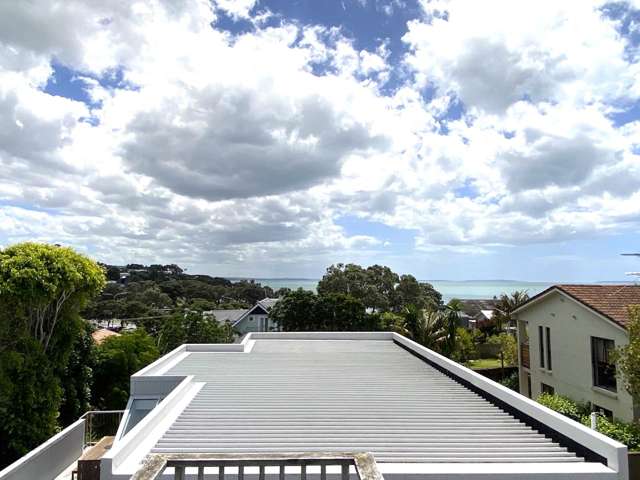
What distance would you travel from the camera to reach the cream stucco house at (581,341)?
47.1ft

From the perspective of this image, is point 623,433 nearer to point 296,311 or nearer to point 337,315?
point 337,315

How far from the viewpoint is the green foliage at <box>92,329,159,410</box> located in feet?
56.7

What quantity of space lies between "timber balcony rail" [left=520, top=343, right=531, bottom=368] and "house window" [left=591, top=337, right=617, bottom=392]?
15.5 feet

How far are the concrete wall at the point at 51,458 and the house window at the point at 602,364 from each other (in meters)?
15.3

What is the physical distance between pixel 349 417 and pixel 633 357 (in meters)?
8.04

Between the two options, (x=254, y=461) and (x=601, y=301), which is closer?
(x=254, y=461)

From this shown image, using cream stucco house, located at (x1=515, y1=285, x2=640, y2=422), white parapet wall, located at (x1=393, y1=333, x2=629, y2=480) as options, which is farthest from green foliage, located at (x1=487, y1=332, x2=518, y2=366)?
white parapet wall, located at (x1=393, y1=333, x2=629, y2=480)

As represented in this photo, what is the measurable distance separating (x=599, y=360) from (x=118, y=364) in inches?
652

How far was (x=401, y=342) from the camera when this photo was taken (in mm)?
15414

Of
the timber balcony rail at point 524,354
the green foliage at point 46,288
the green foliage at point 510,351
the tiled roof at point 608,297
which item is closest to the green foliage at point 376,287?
the green foliage at point 510,351

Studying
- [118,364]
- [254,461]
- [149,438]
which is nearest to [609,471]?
[254,461]

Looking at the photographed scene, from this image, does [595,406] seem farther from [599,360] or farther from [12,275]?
[12,275]

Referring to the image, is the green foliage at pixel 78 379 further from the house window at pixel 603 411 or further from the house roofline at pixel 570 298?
the house window at pixel 603 411

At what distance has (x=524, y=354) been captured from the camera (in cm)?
2041
